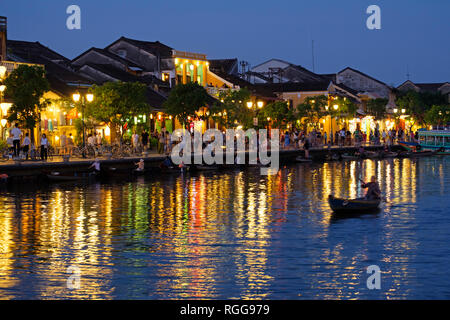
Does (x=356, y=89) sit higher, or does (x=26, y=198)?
(x=356, y=89)

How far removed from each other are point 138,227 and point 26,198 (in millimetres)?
11729

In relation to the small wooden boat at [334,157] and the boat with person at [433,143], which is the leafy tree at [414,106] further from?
the small wooden boat at [334,157]

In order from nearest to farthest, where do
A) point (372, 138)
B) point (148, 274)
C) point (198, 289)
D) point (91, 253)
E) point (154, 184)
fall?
point (198, 289) → point (148, 274) → point (91, 253) → point (154, 184) → point (372, 138)

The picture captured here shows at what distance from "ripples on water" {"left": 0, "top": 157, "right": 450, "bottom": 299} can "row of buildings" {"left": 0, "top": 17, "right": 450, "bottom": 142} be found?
14270mm

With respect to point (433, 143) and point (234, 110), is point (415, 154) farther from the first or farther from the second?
point (234, 110)

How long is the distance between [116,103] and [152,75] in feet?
81.7

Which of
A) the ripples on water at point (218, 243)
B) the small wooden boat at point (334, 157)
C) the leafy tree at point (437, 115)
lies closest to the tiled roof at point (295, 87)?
the small wooden boat at point (334, 157)

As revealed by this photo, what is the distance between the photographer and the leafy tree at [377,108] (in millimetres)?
122375

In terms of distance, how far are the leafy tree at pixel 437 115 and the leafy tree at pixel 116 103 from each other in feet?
269

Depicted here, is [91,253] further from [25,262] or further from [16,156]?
[16,156]

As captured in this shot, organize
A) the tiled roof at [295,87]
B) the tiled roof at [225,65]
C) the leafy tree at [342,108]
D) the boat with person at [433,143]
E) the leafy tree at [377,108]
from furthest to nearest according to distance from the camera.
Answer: the leafy tree at [377,108], the tiled roof at [295,87], the tiled roof at [225,65], the leafy tree at [342,108], the boat with person at [433,143]

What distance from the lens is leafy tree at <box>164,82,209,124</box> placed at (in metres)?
68.4

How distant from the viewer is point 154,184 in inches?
1896

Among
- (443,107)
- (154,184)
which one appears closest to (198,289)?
(154,184)
